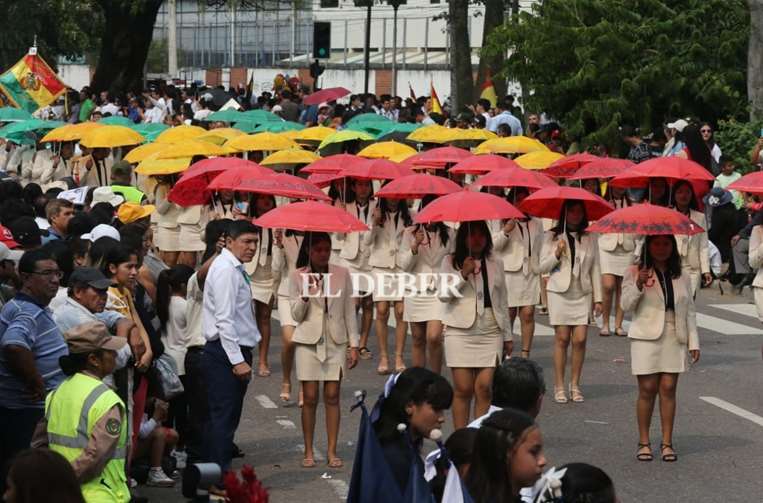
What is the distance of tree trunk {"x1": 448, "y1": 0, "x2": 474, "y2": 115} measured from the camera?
3516 centimetres

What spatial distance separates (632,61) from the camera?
25844 millimetres

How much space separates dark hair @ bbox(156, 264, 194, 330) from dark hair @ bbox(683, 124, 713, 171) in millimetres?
12217

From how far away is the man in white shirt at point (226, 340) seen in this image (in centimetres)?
Answer: 1034

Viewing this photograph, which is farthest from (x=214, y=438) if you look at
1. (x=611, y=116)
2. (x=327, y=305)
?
(x=611, y=116)

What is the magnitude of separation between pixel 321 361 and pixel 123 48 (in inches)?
1422

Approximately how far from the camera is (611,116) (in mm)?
25641

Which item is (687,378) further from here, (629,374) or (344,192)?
(344,192)

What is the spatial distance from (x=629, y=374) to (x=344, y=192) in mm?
3095

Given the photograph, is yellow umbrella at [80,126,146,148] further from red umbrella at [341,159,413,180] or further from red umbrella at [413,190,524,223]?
red umbrella at [413,190,524,223]

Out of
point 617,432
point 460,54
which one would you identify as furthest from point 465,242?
point 460,54

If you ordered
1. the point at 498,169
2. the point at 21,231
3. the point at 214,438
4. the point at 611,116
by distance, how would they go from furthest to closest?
the point at 611,116 → the point at 498,169 → the point at 21,231 → the point at 214,438

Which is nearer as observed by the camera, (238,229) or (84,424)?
(84,424)

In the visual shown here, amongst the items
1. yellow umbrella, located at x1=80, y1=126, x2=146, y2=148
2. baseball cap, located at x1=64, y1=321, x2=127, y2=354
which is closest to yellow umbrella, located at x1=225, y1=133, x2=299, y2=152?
yellow umbrella, located at x1=80, y1=126, x2=146, y2=148

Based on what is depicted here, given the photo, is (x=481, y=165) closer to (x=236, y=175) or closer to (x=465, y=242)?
(x=236, y=175)
